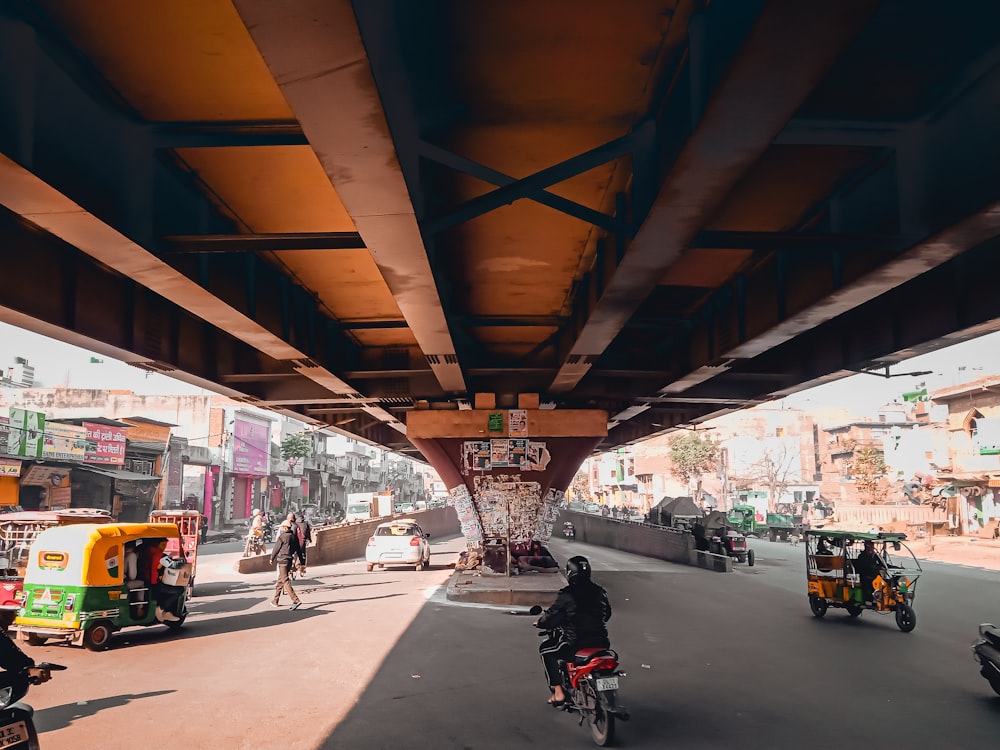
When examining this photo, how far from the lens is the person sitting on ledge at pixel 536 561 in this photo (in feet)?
70.3

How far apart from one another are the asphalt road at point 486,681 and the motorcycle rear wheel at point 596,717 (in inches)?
9.7

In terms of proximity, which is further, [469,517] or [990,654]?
[469,517]

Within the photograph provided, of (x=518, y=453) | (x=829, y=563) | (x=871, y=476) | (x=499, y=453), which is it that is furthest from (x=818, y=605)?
(x=871, y=476)

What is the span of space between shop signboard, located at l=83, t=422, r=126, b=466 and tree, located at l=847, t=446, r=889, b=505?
177 feet

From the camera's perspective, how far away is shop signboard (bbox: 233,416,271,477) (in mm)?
59219

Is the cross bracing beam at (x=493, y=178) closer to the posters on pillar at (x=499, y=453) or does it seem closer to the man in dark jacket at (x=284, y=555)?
the man in dark jacket at (x=284, y=555)

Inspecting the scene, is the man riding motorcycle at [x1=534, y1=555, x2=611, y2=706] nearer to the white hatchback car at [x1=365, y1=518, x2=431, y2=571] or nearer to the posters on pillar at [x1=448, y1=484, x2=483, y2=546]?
the posters on pillar at [x1=448, y1=484, x2=483, y2=546]

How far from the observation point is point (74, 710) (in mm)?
8016

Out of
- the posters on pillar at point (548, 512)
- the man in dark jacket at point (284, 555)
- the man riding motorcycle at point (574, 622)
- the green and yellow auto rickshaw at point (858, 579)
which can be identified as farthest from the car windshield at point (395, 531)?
the man riding motorcycle at point (574, 622)

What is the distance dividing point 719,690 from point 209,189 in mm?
8577

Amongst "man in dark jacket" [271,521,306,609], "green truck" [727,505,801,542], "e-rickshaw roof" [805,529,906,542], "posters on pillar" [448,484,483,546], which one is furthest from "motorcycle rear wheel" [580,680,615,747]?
"green truck" [727,505,801,542]

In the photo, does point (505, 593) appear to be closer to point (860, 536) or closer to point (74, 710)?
point (860, 536)

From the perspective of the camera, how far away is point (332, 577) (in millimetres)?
22406

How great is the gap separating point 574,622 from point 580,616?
3.5 inches
